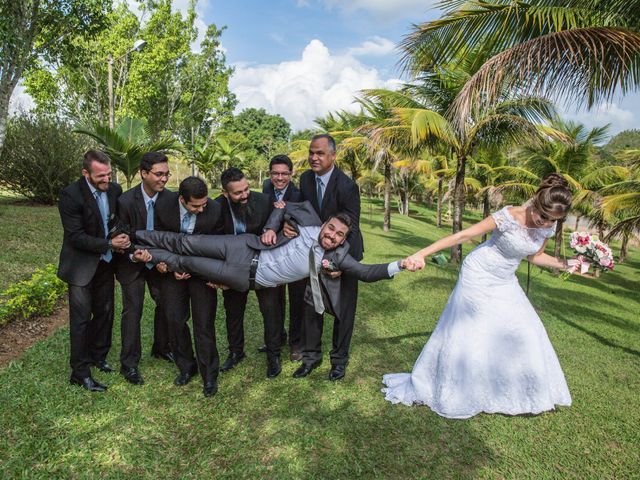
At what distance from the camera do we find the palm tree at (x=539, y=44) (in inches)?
177

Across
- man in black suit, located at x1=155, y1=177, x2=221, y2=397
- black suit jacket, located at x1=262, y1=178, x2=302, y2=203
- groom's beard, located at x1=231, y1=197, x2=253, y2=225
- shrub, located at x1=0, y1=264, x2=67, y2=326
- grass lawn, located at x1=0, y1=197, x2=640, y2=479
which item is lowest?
grass lawn, located at x1=0, y1=197, x2=640, y2=479

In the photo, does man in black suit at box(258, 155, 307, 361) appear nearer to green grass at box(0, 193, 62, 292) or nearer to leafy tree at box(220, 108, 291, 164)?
green grass at box(0, 193, 62, 292)

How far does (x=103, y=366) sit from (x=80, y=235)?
154 cm

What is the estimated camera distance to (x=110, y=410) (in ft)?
12.0

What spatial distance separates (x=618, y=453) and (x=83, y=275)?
5.02m

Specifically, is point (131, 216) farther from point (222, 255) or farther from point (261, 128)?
point (261, 128)

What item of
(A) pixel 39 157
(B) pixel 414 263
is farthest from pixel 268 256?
(A) pixel 39 157

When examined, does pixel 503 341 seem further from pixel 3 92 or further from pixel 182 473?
pixel 3 92

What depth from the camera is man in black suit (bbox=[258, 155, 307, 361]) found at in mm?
4566

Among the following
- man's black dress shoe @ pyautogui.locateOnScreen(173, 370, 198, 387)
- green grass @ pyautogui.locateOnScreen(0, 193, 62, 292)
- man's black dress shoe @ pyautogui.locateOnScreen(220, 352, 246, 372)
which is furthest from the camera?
green grass @ pyautogui.locateOnScreen(0, 193, 62, 292)

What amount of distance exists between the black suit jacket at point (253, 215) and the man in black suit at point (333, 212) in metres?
0.59

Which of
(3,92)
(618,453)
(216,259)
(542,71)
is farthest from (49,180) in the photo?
(618,453)

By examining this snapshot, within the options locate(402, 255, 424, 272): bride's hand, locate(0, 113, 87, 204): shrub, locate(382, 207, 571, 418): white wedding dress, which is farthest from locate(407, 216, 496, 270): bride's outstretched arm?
locate(0, 113, 87, 204): shrub

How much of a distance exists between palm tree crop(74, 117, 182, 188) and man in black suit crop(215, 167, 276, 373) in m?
8.16
